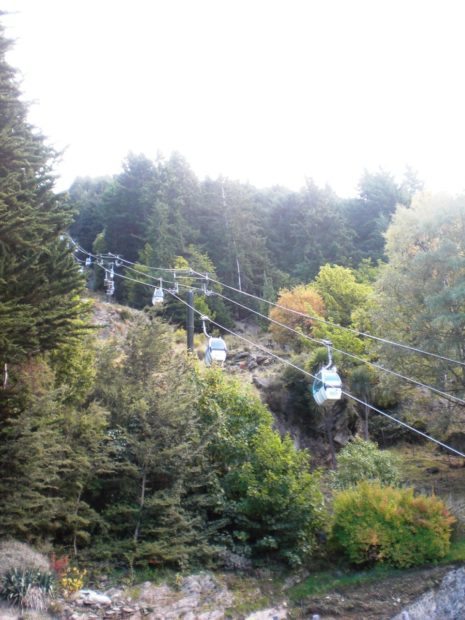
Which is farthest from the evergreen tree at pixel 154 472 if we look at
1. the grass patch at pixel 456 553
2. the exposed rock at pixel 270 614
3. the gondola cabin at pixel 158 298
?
the grass patch at pixel 456 553

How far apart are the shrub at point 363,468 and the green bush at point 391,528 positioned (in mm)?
1983

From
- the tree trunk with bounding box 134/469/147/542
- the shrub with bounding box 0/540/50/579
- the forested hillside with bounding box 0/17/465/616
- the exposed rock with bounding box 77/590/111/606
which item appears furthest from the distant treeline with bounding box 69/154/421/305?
the exposed rock with bounding box 77/590/111/606

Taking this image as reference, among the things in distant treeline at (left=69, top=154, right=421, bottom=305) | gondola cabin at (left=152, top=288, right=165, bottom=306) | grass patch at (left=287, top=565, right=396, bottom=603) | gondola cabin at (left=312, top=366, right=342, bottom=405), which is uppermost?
distant treeline at (left=69, top=154, right=421, bottom=305)

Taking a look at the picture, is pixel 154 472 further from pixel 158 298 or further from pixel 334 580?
pixel 158 298

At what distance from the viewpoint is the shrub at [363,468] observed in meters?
14.0

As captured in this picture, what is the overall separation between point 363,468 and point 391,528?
8.52 feet

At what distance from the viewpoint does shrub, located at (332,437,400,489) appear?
1404 centimetres

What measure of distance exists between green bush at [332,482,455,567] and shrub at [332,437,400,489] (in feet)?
6.50

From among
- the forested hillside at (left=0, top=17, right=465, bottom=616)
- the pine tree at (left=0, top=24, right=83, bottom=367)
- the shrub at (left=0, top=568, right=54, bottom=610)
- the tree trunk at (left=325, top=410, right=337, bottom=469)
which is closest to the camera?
the shrub at (left=0, top=568, right=54, bottom=610)

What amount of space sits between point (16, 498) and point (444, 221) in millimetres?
15020

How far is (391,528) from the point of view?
11492 mm

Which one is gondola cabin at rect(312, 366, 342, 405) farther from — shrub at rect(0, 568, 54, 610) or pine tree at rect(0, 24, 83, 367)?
shrub at rect(0, 568, 54, 610)

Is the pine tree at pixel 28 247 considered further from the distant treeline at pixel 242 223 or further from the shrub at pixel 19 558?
the distant treeline at pixel 242 223

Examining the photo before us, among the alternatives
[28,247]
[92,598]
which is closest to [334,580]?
[92,598]
